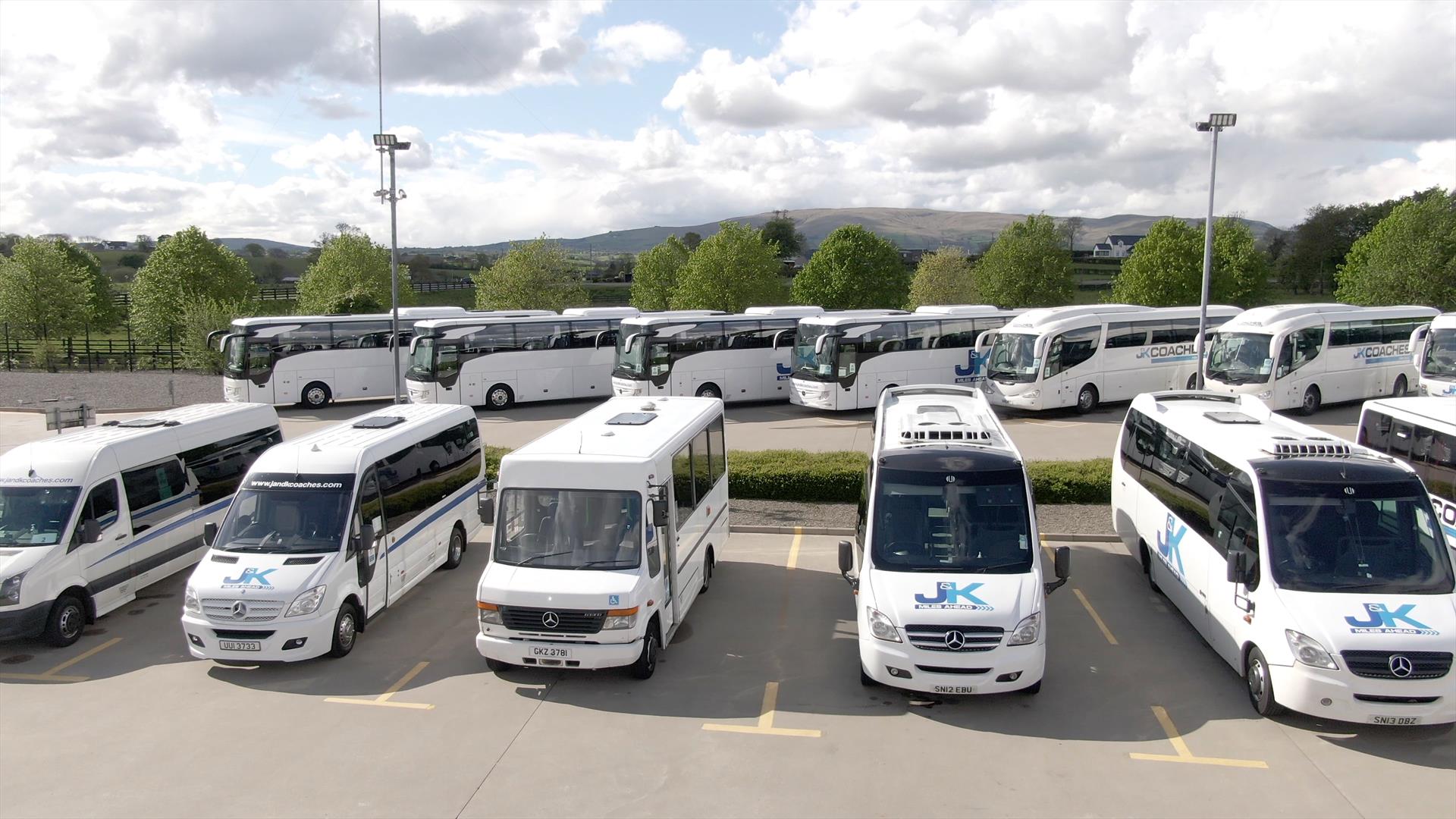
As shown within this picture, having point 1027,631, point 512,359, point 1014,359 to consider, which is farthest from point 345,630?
point 1014,359

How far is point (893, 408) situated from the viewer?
40.9 ft

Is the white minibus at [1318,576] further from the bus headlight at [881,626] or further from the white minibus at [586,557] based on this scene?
the white minibus at [586,557]

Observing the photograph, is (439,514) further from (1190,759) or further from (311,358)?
(311,358)

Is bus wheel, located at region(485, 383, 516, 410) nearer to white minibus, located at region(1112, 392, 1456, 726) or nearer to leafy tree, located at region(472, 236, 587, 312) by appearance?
white minibus, located at region(1112, 392, 1456, 726)

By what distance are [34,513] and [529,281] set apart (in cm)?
4859

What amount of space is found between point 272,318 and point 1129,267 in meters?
44.6

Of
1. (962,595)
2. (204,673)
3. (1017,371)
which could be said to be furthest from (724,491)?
(1017,371)

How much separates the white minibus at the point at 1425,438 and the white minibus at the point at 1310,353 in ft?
39.6

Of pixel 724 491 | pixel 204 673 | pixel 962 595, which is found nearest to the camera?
pixel 962 595

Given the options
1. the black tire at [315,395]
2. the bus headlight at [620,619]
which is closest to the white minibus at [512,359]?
the black tire at [315,395]

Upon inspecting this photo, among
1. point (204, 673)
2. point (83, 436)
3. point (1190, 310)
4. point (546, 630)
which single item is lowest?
point (204, 673)

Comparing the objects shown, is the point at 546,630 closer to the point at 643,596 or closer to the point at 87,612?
the point at 643,596

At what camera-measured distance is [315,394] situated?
106 ft

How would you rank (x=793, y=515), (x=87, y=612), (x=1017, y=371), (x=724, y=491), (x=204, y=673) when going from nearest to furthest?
(x=204, y=673) → (x=87, y=612) → (x=724, y=491) → (x=793, y=515) → (x=1017, y=371)
